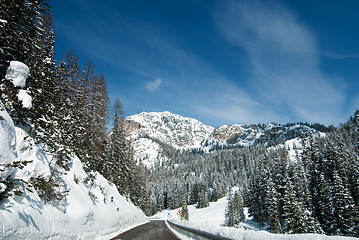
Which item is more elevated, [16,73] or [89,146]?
[16,73]

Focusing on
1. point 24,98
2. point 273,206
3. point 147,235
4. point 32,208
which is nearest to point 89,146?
point 147,235

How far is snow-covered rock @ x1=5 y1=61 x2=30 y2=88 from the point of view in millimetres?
8859

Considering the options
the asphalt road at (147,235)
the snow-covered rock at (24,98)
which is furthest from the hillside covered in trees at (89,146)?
the asphalt road at (147,235)

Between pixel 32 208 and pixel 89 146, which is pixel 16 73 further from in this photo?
pixel 89 146

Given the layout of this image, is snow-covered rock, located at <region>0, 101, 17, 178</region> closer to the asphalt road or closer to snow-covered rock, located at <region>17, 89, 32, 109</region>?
snow-covered rock, located at <region>17, 89, 32, 109</region>

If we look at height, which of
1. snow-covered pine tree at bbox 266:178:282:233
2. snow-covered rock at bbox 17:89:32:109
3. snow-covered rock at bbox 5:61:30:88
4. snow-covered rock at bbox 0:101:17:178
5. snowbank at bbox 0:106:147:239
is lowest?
snow-covered pine tree at bbox 266:178:282:233

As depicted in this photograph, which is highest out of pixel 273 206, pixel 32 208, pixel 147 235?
pixel 32 208

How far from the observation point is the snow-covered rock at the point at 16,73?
886cm

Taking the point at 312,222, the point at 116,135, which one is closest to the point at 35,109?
the point at 116,135

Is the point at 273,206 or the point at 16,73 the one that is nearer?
the point at 16,73

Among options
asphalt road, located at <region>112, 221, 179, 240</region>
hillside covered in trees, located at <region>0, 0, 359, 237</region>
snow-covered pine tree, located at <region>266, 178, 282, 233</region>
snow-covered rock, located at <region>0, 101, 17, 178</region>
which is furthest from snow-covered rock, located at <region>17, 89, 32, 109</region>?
snow-covered pine tree, located at <region>266, 178, 282, 233</region>

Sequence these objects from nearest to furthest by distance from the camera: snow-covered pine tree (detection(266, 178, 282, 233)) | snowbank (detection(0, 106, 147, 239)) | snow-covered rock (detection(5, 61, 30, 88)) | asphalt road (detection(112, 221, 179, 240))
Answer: snowbank (detection(0, 106, 147, 239))
snow-covered rock (detection(5, 61, 30, 88))
asphalt road (detection(112, 221, 179, 240))
snow-covered pine tree (detection(266, 178, 282, 233))

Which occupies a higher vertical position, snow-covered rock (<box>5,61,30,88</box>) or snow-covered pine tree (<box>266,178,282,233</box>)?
snow-covered rock (<box>5,61,30,88</box>)

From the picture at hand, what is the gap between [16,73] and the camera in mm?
9062
